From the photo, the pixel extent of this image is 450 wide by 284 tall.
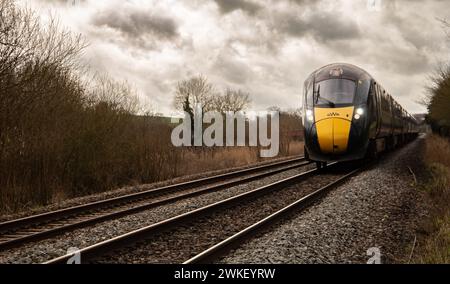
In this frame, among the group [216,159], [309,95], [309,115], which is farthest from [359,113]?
[216,159]

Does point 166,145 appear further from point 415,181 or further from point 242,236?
point 242,236

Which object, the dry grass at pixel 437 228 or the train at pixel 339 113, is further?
the train at pixel 339 113

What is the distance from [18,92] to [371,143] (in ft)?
36.6

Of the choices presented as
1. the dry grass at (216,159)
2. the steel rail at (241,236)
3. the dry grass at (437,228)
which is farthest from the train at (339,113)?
the dry grass at (216,159)

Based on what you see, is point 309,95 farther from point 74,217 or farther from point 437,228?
point 74,217

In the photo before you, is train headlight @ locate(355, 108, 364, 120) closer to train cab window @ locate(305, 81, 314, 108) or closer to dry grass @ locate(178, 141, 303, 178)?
train cab window @ locate(305, 81, 314, 108)

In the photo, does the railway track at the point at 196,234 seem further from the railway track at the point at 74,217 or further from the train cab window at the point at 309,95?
the train cab window at the point at 309,95

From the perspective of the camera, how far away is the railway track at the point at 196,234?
5.48m

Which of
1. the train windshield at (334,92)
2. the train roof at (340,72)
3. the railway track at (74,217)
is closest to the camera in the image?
the railway track at (74,217)

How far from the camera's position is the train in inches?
516

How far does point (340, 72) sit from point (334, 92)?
2.57 ft

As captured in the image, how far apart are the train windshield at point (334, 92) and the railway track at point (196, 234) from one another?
4.24 m

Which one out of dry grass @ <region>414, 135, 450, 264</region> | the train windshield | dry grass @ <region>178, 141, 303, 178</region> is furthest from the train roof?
dry grass @ <region>178, 141, 303, 178</region>

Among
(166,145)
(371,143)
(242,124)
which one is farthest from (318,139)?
(242,124)
